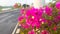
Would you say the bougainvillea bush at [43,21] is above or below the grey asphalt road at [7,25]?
above

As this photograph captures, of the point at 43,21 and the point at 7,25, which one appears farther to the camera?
the point at 7,25

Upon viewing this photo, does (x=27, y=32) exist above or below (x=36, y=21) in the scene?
below

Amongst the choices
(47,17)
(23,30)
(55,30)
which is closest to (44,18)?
(47,17)

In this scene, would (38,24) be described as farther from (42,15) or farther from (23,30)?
(23,30)

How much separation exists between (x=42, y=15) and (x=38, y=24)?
128 mm

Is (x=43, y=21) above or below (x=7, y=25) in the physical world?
above

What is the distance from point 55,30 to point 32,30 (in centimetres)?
29

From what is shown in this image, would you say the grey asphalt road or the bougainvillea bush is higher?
the bougainvillea bush

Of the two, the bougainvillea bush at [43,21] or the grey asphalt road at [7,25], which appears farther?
the grey asphalt road at [7,25]

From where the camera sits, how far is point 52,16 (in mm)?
2500

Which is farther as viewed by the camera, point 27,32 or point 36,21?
point 27,32

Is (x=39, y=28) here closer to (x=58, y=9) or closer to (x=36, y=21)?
(x=36, y=21)

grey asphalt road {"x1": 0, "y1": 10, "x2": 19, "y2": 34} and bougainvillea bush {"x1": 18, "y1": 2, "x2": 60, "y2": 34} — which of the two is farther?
grey asphalt road {"x1": 0, "y1": 10, "x2": 19, "y2": 34}

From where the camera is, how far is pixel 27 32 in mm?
2650
